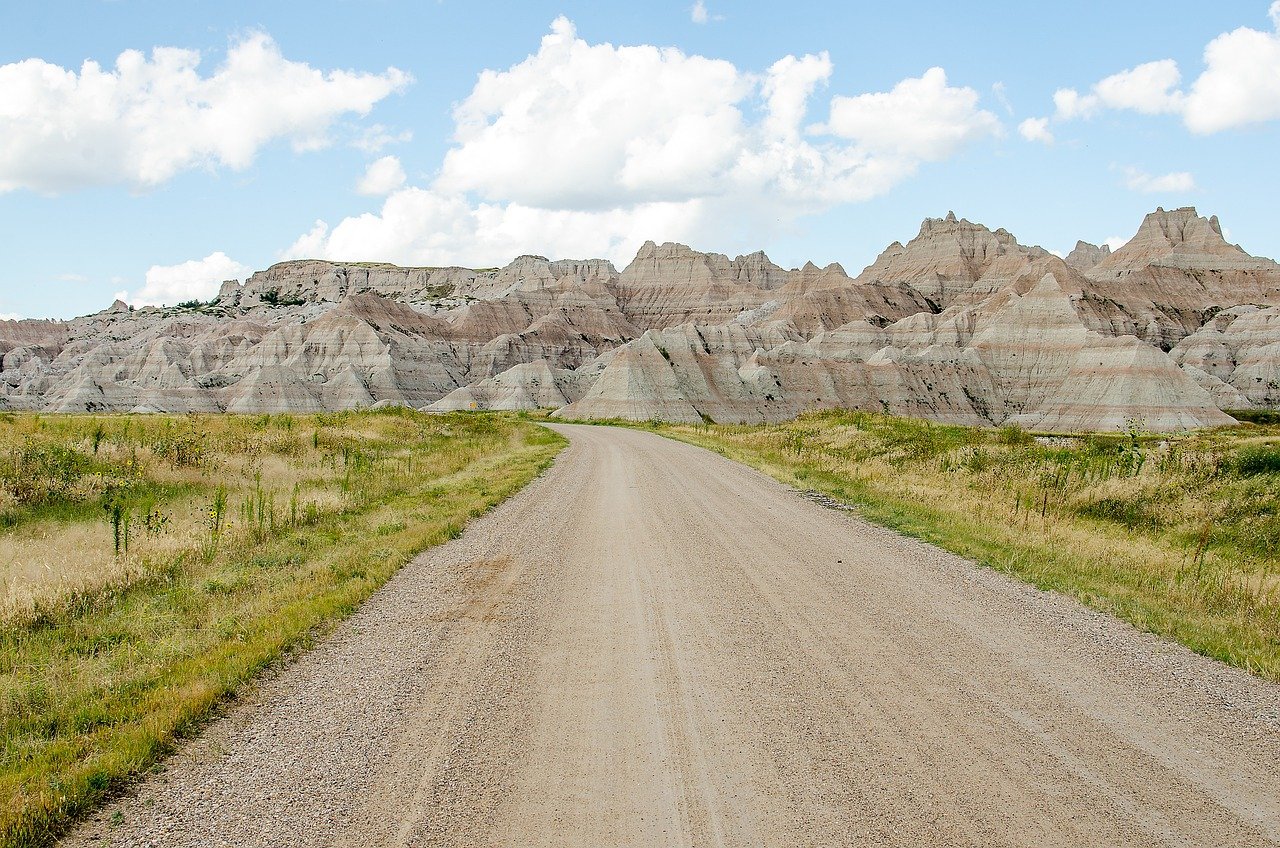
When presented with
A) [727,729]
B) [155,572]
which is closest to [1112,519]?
[727,729]

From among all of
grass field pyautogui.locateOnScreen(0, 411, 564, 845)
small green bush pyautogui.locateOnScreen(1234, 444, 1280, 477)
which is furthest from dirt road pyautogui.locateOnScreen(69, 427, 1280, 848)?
small green bush pyautogui.locateOnScreen(1234, 444, 1280, 477)

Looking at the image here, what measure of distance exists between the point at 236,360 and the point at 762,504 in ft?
447

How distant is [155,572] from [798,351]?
98.4 meters

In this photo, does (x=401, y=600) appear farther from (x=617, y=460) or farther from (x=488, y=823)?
(x=617, y=460)

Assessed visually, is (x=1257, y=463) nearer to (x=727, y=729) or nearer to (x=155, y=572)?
(x=727, y=729)

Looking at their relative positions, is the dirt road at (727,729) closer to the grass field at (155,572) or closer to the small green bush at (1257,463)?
the grass field at (155,572)

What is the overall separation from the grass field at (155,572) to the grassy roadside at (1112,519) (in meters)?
8.43

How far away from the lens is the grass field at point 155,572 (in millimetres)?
5371

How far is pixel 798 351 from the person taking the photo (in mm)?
104188

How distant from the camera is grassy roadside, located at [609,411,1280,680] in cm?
902

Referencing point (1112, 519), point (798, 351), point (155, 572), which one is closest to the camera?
point (155, 572)

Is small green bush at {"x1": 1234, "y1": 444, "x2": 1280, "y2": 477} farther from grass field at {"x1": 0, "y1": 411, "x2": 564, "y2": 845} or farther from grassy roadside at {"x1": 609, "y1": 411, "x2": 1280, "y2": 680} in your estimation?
grass field at {"x1": 0, "y1": 411, "x2": 564, "y2": 845}

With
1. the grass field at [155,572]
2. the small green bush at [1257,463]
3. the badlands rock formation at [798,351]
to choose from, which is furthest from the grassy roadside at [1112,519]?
the badlands rock formation at [798,351]

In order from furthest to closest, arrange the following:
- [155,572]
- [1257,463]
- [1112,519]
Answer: [1257,463] < [1112,519] < [155,572]
